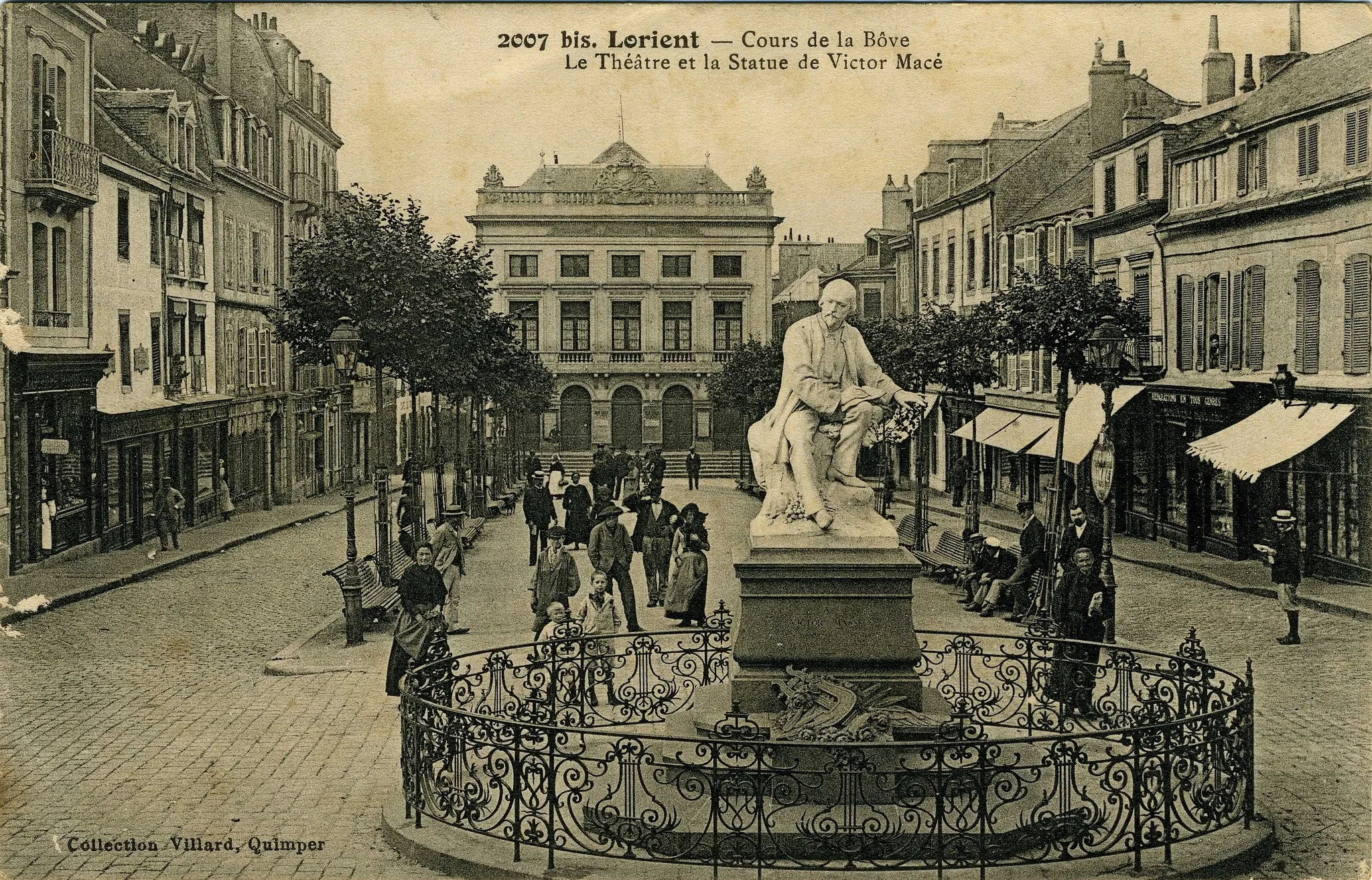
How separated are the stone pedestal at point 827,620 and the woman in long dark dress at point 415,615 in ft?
13.8

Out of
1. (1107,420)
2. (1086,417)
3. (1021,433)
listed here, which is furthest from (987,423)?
(1107,420)

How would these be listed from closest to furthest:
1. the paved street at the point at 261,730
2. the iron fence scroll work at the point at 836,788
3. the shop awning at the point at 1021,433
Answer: the iron fence scroll work at the point at 836,788
the paved street at the point at 261,730
the shop awning at the point at 1021,433

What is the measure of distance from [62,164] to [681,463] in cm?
4124

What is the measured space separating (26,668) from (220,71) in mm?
25279

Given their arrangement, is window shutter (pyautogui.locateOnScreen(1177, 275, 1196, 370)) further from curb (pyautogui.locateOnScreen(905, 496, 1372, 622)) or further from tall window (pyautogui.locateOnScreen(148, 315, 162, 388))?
tall window (pyautogui.locateOnScreen(148, 315, 162, 388))

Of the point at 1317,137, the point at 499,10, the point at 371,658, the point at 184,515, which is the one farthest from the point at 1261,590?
the point at 184,515

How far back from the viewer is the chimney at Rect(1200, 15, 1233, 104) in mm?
28688

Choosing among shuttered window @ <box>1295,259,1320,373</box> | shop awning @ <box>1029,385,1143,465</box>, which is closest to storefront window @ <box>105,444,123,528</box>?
shop awning @ <box>1029,385,1143,465</box>

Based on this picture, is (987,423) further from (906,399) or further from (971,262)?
(906,399)

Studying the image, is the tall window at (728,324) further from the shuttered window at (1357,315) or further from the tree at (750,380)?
the shuttered window at (1357,315)

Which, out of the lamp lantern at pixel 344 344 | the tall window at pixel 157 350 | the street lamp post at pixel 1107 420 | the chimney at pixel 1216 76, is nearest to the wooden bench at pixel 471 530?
the tall window at pixel 157 350

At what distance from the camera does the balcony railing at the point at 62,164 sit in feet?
77.5

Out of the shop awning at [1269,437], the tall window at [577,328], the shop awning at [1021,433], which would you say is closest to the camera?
the shop awning at [1269,437]

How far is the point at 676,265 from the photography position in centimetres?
6625
